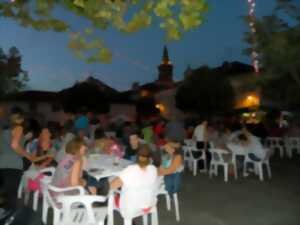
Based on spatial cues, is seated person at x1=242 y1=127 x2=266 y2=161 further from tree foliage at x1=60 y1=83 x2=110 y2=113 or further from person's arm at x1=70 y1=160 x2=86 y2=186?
tree foliage at x1=60 y1=83 x2=110 y2=113

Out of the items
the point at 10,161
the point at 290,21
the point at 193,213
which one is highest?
the point at 290,21

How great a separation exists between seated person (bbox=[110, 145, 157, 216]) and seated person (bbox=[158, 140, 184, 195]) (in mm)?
934

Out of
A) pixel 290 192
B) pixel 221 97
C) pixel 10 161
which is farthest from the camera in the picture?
pixel 221 97

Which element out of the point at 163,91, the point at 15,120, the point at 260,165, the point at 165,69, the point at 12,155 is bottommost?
the point at 260,165

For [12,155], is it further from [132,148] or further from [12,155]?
[132,148]

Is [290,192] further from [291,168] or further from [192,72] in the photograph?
[192,72]

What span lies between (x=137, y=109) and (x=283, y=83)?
27639 mm

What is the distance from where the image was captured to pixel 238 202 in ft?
23.4

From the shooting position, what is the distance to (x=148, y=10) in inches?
92.3

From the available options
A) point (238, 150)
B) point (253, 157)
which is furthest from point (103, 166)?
point (253, 157)

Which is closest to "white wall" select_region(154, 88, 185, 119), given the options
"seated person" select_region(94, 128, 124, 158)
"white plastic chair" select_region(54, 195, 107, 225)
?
"seated person" select_region(94, 128, 124, 158)

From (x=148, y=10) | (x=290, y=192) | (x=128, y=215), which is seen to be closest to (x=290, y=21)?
(x=290, y=192)

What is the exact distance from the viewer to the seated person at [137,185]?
430cm

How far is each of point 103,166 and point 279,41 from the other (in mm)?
10220
